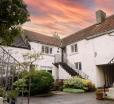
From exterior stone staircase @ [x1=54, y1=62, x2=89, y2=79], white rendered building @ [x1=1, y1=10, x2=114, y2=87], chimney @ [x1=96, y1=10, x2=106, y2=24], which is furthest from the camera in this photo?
chimney @ [x1=96, y1=10, x2=106, y2=24]

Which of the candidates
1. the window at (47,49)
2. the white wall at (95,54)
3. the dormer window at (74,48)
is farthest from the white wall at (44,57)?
the white wall at (95,54)

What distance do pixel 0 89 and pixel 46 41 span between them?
81.5 ft

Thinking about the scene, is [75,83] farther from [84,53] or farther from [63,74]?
[63,74]

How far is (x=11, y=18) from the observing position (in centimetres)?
755

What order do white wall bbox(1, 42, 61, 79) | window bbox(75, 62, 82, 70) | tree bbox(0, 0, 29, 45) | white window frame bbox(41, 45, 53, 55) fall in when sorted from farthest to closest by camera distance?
1. white window frame bbox(41, 45, 53, 55)
2. window bbox(75, 62, 82, 70)
3. white wall bbox(1, 42, 61, 79)
4. tree bbox(0, 0, 29, 45)

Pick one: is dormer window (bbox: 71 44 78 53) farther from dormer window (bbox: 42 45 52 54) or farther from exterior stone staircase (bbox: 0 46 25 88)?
exterior stone staircase (bbox: 0 46 25 88)

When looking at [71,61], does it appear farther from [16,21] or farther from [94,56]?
[16,21]

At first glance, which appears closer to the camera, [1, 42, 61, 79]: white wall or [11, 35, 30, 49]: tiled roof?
[11, 35, 30, 49]: tiled roof

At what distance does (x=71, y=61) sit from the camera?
32.5m

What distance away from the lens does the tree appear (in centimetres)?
732

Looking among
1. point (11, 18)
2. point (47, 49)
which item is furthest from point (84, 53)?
point (11, 18)

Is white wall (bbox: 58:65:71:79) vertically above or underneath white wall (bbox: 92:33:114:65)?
underneath

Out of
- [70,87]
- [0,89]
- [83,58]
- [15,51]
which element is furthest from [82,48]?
[0,89]

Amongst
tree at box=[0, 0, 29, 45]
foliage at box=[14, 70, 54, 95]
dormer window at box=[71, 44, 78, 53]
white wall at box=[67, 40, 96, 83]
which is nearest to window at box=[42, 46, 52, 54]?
dormer window at box=[71, 44, 78, 53]
